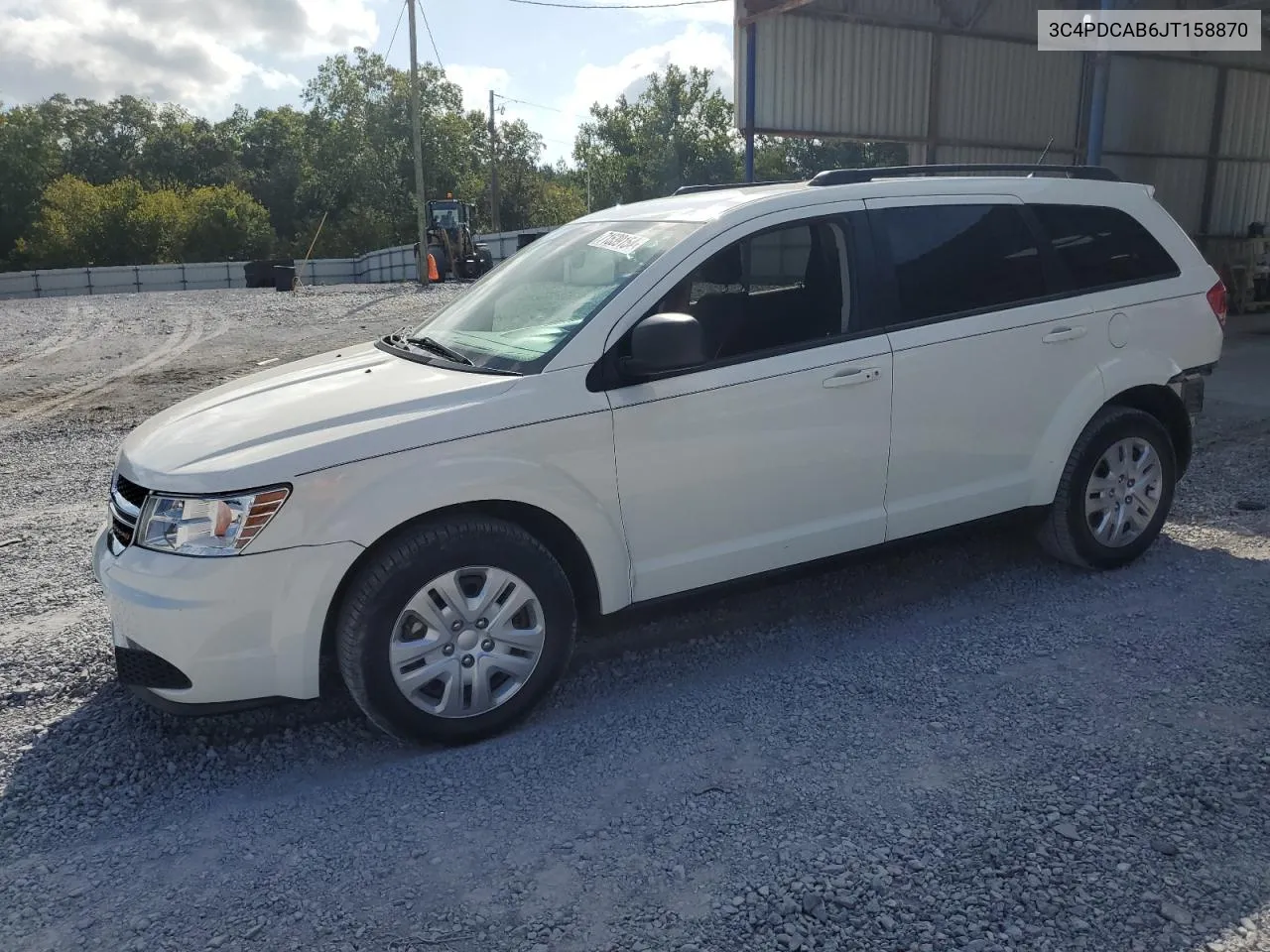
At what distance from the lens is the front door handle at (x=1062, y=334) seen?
4566 millimetres

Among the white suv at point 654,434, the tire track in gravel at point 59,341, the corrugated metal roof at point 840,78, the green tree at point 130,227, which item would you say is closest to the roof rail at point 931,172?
the white suv at point 654,434

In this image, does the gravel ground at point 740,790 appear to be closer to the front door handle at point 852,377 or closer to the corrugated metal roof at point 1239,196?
the front door handle at point 852,377

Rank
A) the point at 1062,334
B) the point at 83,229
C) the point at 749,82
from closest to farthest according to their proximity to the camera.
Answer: the point at 1062,334 < the point at 749,82 < the point at 83,229

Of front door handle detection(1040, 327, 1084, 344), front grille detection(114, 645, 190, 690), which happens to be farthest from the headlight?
front door handle detection(1040, 327, 1084, 344)

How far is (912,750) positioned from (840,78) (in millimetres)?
13514

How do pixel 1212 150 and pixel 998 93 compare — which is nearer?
pixel 998 93

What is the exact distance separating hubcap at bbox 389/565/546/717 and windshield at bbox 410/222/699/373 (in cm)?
81

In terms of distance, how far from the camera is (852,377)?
4062mm

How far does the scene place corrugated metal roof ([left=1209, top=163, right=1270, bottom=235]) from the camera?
19352 mm

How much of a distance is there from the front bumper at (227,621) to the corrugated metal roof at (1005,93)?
1528 centimetres

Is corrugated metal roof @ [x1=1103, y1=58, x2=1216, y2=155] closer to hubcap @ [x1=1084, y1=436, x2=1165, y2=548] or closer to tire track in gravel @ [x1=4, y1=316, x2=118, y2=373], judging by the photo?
hubcap @ [x1=1084, y1=436, x2=1165, y2=548]

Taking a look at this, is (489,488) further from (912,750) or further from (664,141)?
(664,141)

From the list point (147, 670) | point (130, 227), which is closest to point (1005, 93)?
point (147, 670)

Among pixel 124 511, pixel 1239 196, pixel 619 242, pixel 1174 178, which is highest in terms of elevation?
pixel 1174 178
